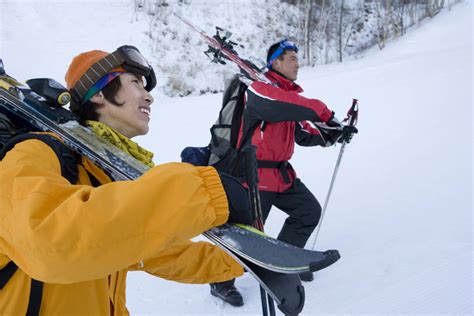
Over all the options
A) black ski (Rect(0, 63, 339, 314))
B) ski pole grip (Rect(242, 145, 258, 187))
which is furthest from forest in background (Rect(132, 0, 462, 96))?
ski pole grip (Rect(242, 145, 258, 187))

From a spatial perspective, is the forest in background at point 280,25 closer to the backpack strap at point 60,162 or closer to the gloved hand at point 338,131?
the gloved hand at point 338,131

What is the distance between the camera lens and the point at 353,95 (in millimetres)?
8062

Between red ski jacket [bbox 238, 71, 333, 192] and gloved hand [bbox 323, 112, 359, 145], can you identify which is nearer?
red ski jacket [bbox 238, 71, 333, 192]

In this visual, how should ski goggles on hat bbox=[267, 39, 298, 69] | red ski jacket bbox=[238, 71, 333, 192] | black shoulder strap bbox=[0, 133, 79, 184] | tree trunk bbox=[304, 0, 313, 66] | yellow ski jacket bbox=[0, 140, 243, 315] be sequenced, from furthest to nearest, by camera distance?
tree trunk bbox=[304, 0, 313, 66] < ski goggles on hat bbox=[267, 39, 298, 69] < red ski jacket bbox=[238, 71, 333, 192] < black shoulder strap bbox=[0, 133, 79, 184] < yellow ski jacket bbox=[0, 140, 243, 315]

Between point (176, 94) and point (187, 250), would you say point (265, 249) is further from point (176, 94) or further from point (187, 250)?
point (176, 94)

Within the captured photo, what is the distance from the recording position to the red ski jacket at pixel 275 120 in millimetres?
2629

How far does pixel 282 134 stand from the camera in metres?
2.86

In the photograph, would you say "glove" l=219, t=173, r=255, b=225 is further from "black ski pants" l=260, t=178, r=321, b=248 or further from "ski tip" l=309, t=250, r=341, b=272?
"black ski pants" l=260, t=178, r=321, b=248

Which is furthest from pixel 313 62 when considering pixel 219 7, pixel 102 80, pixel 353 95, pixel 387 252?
pixel 102 80

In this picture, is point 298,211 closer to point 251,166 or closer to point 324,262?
point 251,166

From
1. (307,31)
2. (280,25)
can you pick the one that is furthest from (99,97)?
(280,25)

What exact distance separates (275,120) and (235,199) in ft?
5.82

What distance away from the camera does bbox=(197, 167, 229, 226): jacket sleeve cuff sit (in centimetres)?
89

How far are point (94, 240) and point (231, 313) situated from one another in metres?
2.10
